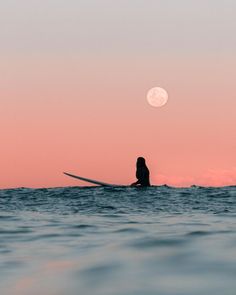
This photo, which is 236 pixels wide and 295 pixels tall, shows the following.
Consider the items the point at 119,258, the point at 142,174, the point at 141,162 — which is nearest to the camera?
the point at 119,258

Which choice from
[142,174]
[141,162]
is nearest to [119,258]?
[142,174]

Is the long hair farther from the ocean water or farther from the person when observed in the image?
the ocean water

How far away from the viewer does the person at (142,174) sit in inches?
1069

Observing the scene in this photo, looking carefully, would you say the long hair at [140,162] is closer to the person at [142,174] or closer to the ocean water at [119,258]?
the person at [142,174]

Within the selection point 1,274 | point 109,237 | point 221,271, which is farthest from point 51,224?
point 221,271

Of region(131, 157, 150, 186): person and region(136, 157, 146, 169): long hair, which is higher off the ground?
region(136, 157, 146, 169): long hair

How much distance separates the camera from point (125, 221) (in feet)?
32.0

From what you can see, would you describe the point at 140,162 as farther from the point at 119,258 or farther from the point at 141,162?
the point at 119,258

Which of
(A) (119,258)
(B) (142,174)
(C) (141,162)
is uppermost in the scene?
(C) (141,162)

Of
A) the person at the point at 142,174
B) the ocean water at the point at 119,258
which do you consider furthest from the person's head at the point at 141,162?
the ocean water at the point at 119,258

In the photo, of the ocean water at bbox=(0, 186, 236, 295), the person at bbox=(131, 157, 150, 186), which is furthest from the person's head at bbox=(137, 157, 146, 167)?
the ocean water at bbox=(0, 186, 236, 295)

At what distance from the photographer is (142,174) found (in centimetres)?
2720

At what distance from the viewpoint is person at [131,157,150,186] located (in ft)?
89.1

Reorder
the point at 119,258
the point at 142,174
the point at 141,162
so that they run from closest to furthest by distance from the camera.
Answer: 1. the point at 119,258
2. the point at 142,174
3. the point at 141,162
